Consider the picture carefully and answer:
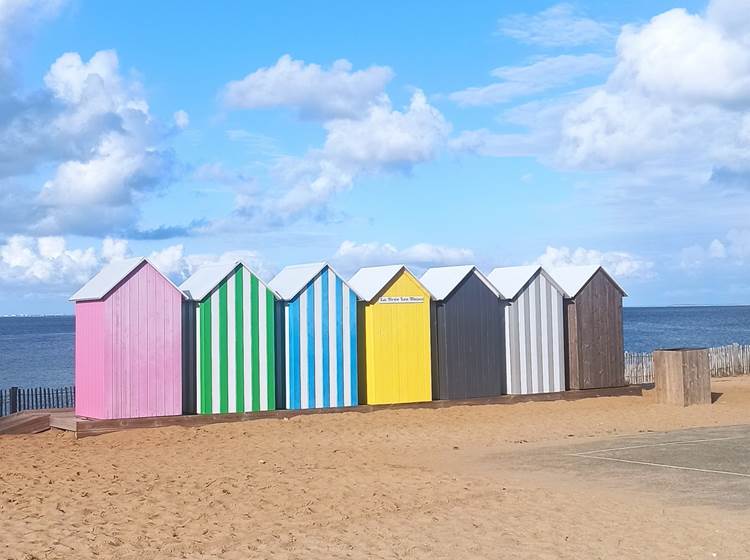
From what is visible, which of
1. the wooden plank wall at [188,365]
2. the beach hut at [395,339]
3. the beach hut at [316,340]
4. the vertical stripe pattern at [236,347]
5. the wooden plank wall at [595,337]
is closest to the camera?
the wooden plank wall at [188,365]

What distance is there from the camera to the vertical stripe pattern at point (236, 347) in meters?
18.7

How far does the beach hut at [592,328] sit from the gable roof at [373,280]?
13.5 feet

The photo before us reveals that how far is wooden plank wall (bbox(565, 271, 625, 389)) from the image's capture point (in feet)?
76.1

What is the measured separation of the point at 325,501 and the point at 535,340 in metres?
12.2

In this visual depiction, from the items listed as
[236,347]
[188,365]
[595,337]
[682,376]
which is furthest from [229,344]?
[682,376]

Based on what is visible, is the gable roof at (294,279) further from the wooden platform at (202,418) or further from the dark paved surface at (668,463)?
the dark paved surface at (668,463)

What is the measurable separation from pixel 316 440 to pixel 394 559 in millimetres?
8032

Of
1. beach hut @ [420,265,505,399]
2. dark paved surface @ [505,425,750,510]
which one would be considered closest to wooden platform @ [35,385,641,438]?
beach hut @ [420,265,505,399]

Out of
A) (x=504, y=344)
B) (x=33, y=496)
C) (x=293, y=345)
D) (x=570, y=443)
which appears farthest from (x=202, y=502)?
(x=504, y=344)

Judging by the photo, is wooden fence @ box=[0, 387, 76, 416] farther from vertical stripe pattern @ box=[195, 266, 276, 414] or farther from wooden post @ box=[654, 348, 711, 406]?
wooden post @ box=[654, 348, 711, 406]

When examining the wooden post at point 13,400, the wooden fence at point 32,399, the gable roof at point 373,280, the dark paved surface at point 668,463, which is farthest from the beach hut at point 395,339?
the wooden post at point 13,400

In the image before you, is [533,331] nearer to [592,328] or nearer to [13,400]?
[592,328]

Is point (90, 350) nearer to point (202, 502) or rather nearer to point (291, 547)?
point (202, 502)

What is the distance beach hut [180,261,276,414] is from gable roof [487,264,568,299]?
589cm
